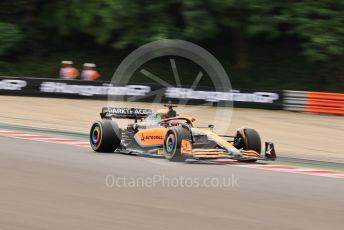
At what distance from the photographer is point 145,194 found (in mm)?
8336

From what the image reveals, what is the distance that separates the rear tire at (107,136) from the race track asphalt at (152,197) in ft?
2.76

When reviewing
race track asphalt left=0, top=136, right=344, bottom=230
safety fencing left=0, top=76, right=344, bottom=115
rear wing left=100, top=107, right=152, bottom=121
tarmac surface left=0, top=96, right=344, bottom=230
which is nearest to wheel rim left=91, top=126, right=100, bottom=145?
tarmac surface left=0, top=96, right=344, bottom=230

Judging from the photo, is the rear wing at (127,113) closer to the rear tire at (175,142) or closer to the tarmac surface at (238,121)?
the rear tire at (175,142)

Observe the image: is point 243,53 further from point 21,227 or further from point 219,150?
point 21,227

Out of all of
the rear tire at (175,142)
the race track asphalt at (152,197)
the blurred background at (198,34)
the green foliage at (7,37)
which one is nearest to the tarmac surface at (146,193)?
the race track asphalt at (152,197)

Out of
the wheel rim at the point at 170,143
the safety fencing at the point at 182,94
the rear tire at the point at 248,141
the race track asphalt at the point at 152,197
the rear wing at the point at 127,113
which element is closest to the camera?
the race track asphalt at the point at 152,197

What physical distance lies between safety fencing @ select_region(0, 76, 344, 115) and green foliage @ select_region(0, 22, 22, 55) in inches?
286

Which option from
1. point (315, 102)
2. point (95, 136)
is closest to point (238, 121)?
point (315, 102)

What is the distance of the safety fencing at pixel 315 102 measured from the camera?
22.7 metres

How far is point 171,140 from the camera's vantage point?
37.4 ft

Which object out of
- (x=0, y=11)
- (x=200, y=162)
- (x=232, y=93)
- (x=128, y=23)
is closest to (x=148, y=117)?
(x=200, y=162)

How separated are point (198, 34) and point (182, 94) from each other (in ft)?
16.2

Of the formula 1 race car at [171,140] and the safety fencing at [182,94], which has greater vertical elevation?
the safety fencing at [182,94]

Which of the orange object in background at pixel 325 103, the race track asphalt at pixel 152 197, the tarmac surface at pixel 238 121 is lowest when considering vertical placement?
the race track asphalt at pixel 152 197
